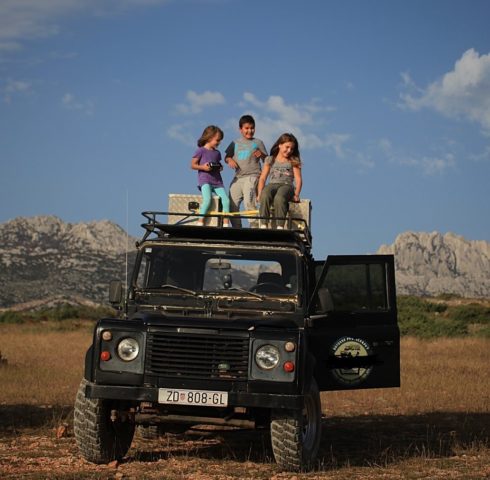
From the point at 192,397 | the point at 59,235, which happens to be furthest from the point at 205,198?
the point at 59,235

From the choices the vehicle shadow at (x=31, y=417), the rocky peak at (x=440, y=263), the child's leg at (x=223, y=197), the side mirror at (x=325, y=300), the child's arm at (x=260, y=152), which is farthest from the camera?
the rocky peak at (x=440, y=263)

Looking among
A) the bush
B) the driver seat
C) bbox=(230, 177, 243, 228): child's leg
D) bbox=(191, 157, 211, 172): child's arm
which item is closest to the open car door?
the driver seat

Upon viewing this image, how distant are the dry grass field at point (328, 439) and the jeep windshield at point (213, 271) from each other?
1345mm

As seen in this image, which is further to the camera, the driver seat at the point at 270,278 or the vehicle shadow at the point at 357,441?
the vehicle shadow at the point at 357,441

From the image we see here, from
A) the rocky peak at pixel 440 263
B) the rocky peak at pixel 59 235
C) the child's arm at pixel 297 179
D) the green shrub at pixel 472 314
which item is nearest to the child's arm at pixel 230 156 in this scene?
the child's arm at pixel 297 179

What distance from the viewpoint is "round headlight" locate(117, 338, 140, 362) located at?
8.84m

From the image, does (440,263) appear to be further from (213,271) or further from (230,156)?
(213,271)

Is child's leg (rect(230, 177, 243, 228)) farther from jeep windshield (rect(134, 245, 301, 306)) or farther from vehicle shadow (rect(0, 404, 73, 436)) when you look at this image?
vehicle shadow (rect(0, 404, 73, 436))

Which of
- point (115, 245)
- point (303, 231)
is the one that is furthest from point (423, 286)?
point (303, 231)

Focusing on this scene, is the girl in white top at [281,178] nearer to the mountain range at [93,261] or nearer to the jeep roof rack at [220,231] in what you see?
the jeep roof rack at [220,231]

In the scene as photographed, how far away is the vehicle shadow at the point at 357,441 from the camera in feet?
33.5

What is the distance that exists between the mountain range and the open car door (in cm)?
6494

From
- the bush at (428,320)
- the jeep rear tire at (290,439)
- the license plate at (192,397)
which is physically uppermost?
the bush at (428,320)

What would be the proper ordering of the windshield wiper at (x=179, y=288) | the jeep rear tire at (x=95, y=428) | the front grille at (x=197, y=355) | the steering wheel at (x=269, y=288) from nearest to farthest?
1. the front grille at (x=197, y=355)
2. the jeep rear tire at (x=95, y=428)
3. the windshield wiper at (x=179, y=288)
4. the steering wheel at (x=269, y=288)
